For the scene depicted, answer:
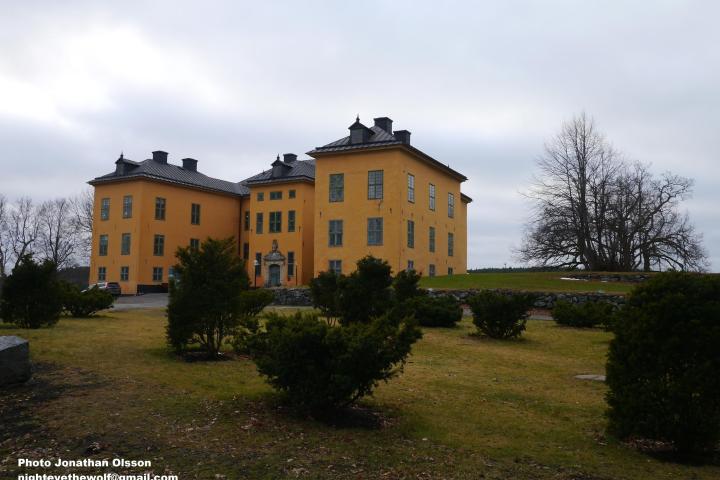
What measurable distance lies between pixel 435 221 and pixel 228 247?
31094mm

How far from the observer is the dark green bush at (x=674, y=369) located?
5574 mm

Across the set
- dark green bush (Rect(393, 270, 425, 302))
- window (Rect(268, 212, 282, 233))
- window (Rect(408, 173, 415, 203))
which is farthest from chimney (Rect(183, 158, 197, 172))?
dark green bush (Rect(393, 270, 425, 302))

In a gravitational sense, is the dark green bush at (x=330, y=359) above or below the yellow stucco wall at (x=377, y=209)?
below

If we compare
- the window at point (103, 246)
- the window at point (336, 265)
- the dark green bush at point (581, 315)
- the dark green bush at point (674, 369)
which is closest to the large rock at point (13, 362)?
the dark green bush at point (674, 369)

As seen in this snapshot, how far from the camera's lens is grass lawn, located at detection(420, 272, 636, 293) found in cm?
2685

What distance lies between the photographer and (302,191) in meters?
44.1

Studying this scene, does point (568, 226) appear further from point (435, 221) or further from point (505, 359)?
point (505, 359)

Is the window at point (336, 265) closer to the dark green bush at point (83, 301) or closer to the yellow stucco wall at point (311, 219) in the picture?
the yellow stucco wall at point (311, 219)

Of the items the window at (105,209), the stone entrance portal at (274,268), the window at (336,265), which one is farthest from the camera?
the window at (105,209)

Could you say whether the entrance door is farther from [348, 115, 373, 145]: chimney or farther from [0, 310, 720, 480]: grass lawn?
[0, 310, 720, 480]: grass lawn

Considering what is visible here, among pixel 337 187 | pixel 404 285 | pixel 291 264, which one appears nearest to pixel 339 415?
pixel 404 285

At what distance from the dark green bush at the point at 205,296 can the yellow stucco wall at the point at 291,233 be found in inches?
1283

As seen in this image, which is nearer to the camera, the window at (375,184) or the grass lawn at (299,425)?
the grass lawn at (299,425)

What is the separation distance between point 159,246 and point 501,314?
1463 inches
